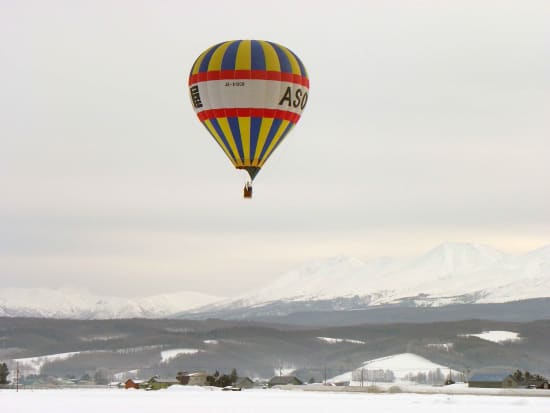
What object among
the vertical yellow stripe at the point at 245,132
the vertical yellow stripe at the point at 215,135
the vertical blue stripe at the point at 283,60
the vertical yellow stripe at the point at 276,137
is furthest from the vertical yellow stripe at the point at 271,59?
the vertical yellow stripe at the point at 215,135

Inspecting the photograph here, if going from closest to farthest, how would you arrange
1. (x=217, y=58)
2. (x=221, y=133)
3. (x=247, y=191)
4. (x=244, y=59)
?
(x=247, y=191)
(x=244, y=59)
(x=221, y=133)
(x=217, y=58)

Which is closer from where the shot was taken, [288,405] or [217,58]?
[217,58]

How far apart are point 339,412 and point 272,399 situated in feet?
133

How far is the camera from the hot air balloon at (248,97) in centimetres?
14862

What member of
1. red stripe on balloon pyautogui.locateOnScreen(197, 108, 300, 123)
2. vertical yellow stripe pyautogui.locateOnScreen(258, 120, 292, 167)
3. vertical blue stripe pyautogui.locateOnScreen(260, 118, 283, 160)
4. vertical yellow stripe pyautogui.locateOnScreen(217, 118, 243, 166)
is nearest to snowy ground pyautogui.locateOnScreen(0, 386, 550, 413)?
vertical yellow stripe pyautogui.locateOnScreen(217, 118, 243, 166)

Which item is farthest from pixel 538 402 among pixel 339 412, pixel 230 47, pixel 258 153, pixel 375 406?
pixel 230 47

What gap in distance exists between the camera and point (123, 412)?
13838 centimetres

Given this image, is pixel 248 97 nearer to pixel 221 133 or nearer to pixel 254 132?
pixel 254 132

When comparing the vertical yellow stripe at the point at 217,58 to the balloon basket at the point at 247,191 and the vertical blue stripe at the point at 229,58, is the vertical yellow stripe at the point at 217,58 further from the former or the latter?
the balloon basket at the point at 247,191

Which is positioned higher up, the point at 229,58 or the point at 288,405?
the point at 229,58

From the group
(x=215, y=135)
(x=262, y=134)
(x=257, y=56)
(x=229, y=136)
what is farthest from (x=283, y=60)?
(x=215, y=135)

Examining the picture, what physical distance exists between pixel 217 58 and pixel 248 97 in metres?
6.62

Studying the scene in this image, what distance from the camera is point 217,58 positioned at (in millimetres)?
150750

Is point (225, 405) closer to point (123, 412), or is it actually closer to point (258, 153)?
point (123, 412)
